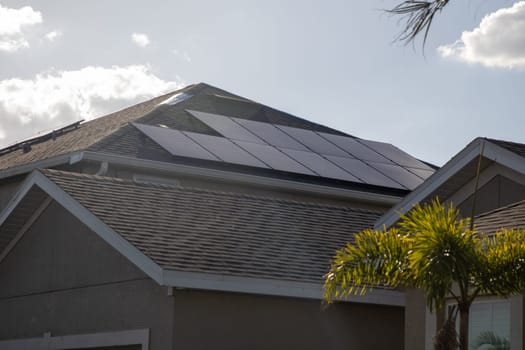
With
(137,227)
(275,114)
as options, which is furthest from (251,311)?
(275,114)

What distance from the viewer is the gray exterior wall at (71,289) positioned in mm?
14867

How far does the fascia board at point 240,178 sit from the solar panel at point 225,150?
14.3 inches

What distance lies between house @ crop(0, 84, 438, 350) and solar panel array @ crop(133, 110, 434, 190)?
65mm

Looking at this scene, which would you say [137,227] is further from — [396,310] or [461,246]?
[461,246]

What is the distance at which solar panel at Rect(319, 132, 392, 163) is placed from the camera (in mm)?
25219

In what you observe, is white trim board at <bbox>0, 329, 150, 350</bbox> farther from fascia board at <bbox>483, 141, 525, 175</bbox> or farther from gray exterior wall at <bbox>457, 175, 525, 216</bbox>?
fascia board at <bbox>483, 141, 525, 175</bbox>

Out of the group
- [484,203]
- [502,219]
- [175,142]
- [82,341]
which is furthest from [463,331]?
[175,142]

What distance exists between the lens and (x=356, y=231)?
18828 mm

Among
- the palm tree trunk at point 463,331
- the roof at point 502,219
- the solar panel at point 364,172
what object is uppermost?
the solar panel at point 364,172

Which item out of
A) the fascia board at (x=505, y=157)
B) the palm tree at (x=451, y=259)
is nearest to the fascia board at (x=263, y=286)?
the fascia board at (x=505, y=157)

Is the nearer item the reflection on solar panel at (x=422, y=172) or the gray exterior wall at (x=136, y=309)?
the gray exterior wall at (x=136, y=309)

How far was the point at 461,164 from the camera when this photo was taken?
1548cm

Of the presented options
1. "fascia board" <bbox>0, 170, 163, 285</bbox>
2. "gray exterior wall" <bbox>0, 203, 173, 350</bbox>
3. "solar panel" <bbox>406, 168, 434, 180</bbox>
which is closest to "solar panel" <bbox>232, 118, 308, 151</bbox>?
"solar panel" <bbox>406, 168, 434, 180</bbox>

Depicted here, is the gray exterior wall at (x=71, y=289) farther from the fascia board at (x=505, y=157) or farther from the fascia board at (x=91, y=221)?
the fascia board at (x=505, y=157)
